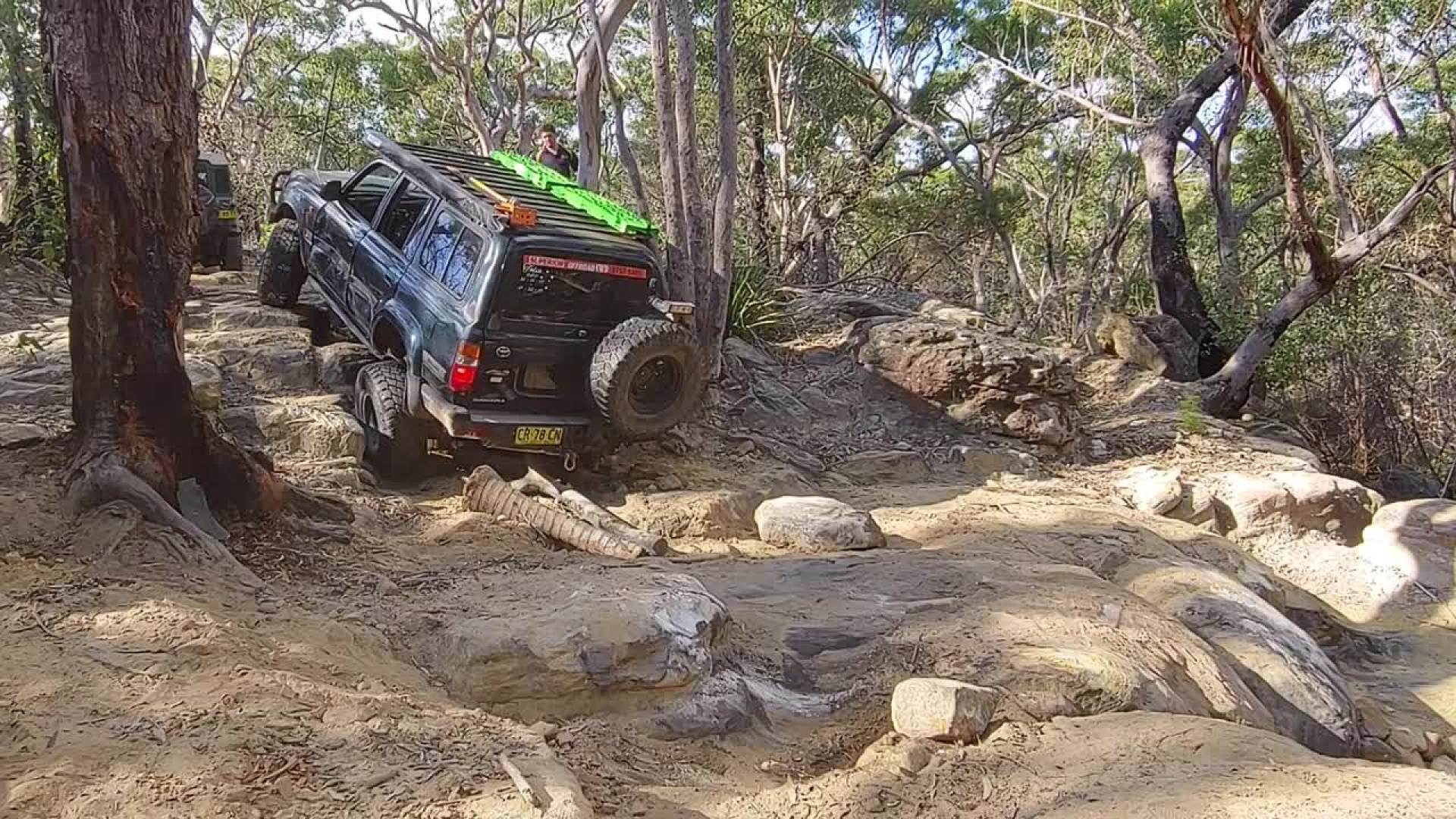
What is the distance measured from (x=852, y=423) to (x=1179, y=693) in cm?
560

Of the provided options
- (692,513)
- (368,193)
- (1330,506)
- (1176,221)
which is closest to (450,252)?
(368,193)

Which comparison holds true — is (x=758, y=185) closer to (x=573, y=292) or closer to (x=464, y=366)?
(x=573, y=292)

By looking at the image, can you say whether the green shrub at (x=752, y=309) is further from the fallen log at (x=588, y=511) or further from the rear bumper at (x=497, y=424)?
the fallen log at (x=588, y=511)

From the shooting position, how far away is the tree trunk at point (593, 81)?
9.80 meters

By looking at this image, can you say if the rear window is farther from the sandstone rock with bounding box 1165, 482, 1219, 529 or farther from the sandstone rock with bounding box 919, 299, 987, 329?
the sandstone rock with bounding box 1165, 482, 1219, 529

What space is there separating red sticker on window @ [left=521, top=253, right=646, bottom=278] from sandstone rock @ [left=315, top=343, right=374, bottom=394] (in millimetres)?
2066

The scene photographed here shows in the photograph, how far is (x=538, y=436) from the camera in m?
6.77

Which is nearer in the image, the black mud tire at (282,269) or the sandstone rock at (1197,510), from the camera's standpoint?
the sandstone rock at (1197,510)

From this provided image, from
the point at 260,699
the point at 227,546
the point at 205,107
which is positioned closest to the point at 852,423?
the point at 227,546

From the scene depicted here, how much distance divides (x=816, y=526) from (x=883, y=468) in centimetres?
256

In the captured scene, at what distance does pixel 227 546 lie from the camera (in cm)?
454

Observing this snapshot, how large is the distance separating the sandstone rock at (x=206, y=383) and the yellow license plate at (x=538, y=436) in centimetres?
197

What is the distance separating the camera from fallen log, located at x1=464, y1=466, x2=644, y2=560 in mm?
5863

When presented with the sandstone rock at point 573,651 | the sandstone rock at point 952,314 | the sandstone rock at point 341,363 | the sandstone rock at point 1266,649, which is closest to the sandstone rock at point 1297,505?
the sandstone rock at point 1266,649
